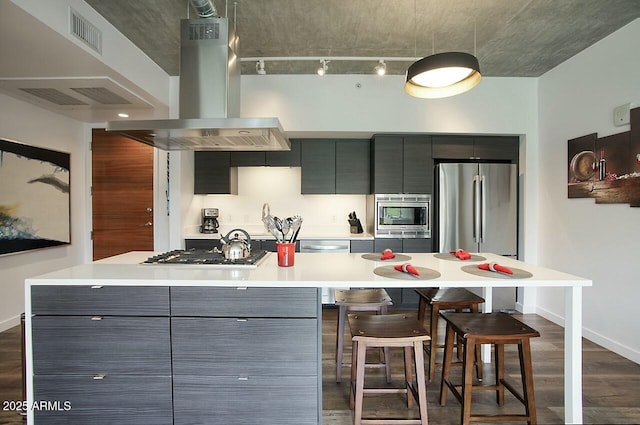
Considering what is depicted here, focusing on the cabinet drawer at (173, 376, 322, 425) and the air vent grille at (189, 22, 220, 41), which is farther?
the air vent grille at (189, 22, 220, 41)

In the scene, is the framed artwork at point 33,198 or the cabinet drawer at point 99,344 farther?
the framed artwork at point 33,198

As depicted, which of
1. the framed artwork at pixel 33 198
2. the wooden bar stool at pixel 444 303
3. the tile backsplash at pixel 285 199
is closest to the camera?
the wooden bar stool at pixel 444 303

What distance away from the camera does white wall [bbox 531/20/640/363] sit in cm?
261

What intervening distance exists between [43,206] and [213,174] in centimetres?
181

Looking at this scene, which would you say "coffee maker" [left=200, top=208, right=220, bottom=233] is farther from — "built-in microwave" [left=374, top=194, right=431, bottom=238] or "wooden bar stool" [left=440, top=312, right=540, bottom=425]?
"wooden bar stool" [left=440, top=312, right=540, bottom=425]

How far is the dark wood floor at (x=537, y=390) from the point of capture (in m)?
1.91

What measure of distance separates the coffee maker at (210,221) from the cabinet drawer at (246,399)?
2.60m

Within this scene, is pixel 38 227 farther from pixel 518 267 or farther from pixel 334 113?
pixel 518 267

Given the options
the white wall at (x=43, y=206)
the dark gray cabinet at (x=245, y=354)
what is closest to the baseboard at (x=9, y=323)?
the white wall at (x=43, y=206)

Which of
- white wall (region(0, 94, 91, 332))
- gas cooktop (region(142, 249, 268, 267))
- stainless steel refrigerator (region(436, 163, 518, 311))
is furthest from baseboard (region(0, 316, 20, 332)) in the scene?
stainless steel refrigerator (region(436, 163, 518, 311))

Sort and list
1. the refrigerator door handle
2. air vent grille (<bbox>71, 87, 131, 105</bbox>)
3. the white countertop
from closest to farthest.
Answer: the white countertop → air vent grille (<bbox>71, 87, 131, 105</bbox>) → the refrigerator door handle

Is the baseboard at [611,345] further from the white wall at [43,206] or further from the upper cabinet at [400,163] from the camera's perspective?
the white wall at [43,206]

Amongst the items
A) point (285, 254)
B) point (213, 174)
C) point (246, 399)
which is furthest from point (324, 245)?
point (246, 399)

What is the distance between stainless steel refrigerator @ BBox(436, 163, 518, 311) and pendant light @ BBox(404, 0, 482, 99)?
1.77m
